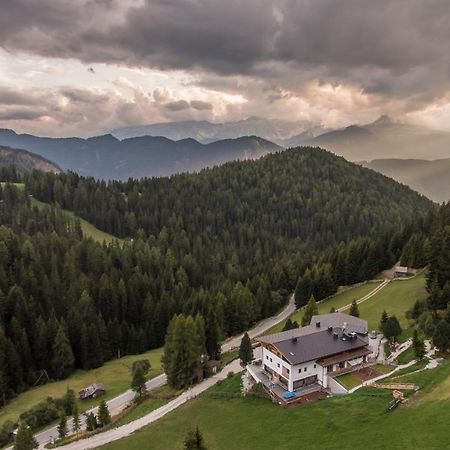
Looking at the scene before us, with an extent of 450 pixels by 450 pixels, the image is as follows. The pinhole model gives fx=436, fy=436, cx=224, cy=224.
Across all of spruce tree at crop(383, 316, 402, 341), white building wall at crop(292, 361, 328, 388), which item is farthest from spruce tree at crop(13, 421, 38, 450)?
spruce tree at crop(383, 316, 402, 341)

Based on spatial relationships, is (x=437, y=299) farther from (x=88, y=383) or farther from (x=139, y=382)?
(x=88, y=383)

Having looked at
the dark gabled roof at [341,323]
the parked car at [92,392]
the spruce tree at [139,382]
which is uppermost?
the dark gabled roof at [341,323]

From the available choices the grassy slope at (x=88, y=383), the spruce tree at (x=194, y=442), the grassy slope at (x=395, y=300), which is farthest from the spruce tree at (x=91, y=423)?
the grassy slope at (x=395, y=300)

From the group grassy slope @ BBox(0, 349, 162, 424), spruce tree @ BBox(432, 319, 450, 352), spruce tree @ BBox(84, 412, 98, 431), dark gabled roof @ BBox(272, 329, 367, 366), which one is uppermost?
spruce tree @ BBox(432, 319, 450, 352)

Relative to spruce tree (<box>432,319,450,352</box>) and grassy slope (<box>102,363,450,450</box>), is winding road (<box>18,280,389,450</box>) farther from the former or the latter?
spruce tree (<box>432,319,450,352</box>)

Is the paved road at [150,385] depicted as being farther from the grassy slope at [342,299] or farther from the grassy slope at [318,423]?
the grassy slope at [318,423]

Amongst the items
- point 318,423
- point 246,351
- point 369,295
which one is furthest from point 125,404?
point 369,295

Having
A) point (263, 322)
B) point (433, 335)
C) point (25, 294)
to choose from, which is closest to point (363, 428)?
point (433, 335)

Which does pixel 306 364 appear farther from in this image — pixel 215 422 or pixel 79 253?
pixel 79 253
